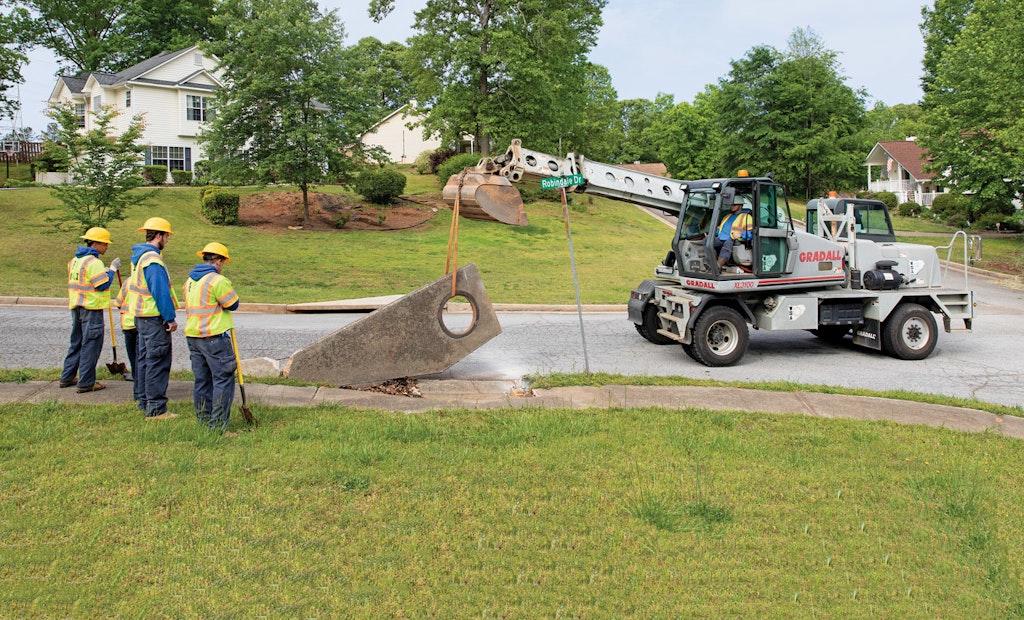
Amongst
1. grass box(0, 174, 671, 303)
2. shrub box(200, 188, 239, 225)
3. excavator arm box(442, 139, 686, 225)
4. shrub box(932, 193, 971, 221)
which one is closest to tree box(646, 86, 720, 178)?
shrub box(932, 193, 971, 221)

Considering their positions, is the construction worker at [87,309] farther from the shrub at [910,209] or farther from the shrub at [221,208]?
the shrub at [910,209]

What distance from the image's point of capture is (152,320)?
6.86 metres

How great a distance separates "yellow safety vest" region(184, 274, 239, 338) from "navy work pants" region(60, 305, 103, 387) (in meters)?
1.95

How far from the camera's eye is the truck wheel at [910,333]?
11.1 m

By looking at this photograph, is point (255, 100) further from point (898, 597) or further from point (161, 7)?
point (161, 7)

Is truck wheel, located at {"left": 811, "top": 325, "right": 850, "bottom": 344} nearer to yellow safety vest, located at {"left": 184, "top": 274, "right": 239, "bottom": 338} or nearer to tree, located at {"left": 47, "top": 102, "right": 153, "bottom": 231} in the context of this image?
yellow safety vest, located at {"left": 184, "top": 274, "right": 239, "bottom": 338}

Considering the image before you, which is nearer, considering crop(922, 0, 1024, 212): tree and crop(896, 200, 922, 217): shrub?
crop(922, 0, 1024, 212): tree

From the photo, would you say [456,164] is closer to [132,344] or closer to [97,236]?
[97,236]

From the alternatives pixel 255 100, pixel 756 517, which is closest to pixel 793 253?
pixel 756 517

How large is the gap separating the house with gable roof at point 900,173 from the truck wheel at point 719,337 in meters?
58.7

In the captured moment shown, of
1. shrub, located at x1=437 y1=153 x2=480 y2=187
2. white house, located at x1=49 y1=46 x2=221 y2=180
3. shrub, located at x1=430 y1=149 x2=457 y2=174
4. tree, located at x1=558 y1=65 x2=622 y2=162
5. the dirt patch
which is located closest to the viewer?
the dirt patch

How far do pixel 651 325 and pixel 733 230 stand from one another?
215cm

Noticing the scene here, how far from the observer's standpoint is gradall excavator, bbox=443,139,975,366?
10430 millimetres

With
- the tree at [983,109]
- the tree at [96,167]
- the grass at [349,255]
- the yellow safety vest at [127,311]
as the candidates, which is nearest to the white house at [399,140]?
the grass at [349,255]
